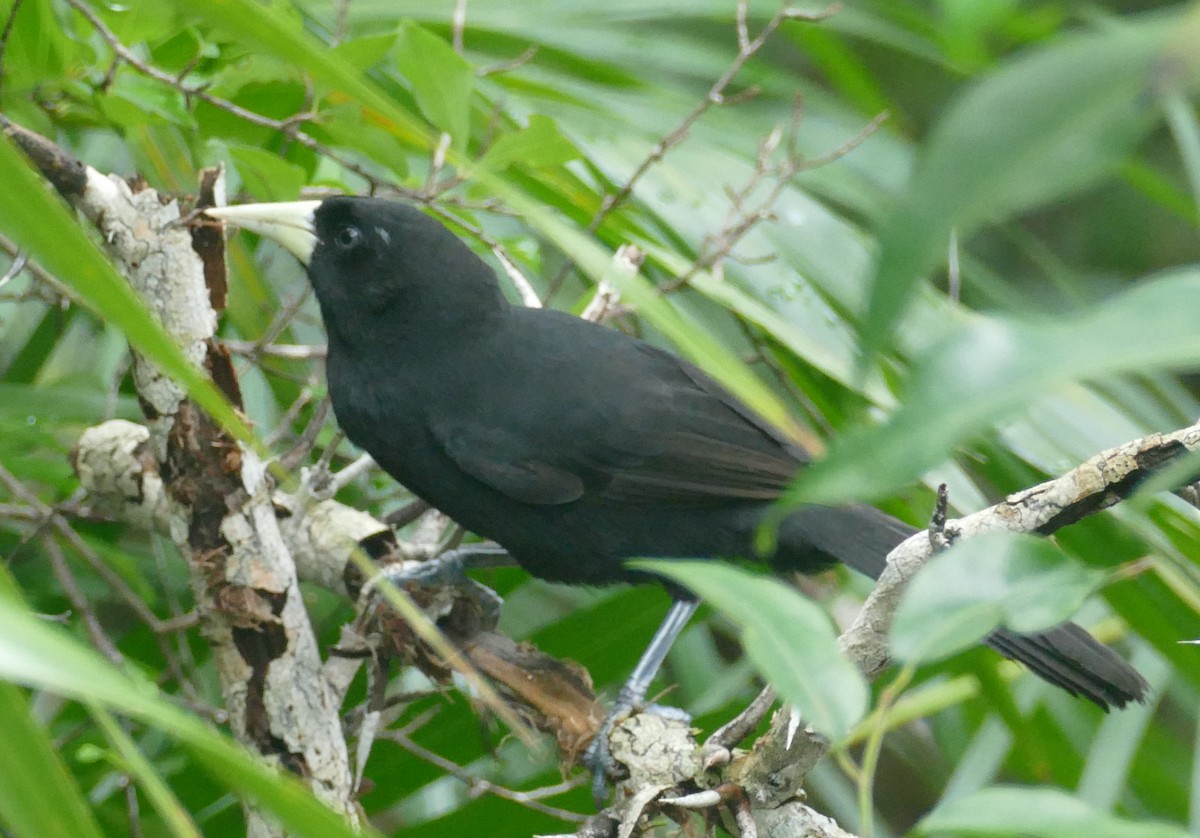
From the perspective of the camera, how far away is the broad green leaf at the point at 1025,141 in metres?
0.42

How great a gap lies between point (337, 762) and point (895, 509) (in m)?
1.00

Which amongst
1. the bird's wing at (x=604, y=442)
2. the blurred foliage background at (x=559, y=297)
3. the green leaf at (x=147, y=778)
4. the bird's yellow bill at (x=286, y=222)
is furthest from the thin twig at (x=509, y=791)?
the green leaf at (x=147, y=778)

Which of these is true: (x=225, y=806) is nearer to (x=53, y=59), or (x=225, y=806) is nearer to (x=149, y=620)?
(x=149, y=620)

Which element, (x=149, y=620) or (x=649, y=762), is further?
(x=149, y=620)

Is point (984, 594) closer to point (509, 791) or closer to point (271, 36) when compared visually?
point (271, 36)

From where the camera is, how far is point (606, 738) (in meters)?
1.69

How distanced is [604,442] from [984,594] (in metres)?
1.54

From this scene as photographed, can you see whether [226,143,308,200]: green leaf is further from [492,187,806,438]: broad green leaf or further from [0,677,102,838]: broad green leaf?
[0,677,102,838]: broad green leaf

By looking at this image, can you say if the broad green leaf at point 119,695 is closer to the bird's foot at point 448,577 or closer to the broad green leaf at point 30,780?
the broad green leaf at point 30,780

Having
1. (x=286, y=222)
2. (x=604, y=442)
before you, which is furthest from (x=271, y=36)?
(x=604, y=442)

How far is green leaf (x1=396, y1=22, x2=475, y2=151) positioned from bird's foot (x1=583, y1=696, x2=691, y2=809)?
31.7 inches

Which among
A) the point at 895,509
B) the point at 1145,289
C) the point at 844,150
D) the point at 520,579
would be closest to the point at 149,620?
the point at 520,579

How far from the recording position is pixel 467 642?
1909 millimetres

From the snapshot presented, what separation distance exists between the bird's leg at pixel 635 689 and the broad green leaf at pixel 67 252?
3.64 ft
